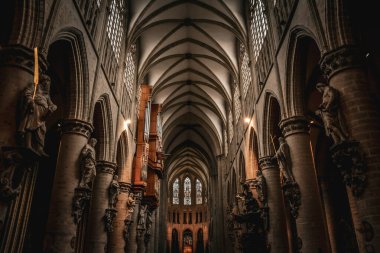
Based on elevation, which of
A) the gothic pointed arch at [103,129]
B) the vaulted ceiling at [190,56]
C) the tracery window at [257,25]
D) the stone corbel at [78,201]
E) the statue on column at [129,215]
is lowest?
the stone corbel at [78,201]

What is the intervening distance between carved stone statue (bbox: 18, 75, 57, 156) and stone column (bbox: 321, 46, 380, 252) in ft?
21.4

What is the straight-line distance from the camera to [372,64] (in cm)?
1151

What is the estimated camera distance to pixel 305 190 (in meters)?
9.90

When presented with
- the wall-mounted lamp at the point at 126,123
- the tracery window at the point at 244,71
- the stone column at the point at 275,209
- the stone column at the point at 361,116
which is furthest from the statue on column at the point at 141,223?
the stone column at the point at 361,116

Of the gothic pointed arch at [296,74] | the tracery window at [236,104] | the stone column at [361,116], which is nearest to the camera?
the stone column at [361,116]

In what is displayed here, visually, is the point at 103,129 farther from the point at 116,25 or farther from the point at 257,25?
the point at 257,25

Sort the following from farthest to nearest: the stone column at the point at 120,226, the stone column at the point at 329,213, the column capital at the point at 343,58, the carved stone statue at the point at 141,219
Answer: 1. the carved stone statue at the point at 141,219
2. the stone column at the point at 329,213
3. the stone column at the point at 120,226
4. the column capital at the point at 343,58

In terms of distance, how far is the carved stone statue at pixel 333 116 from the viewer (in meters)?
6.91

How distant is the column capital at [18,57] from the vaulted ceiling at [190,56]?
38.0 ft

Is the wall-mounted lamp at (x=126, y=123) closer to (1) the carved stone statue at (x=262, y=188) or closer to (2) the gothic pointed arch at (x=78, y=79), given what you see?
(2) the gothic pointed arch at (x=78, y=79)

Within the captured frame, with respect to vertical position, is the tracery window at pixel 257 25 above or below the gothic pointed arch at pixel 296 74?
above

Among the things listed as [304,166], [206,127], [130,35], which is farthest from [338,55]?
[206,127]

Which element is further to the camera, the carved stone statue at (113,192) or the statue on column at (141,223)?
the statue on column at (141,223)

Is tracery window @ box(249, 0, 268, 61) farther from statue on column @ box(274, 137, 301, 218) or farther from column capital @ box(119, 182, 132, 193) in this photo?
column capital @ box(119, 182, 132, 193)
